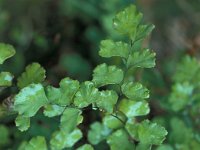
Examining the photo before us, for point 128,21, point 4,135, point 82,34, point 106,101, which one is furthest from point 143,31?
point 82,34

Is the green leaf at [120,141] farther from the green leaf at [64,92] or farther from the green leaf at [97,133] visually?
the green leaf at [64,92]

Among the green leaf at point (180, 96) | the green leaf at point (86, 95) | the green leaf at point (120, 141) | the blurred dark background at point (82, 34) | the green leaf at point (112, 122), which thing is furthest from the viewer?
the blurred dark background at point (82, 34)

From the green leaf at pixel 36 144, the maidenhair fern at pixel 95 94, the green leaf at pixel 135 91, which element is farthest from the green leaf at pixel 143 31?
the green leaf at pixel 36 144

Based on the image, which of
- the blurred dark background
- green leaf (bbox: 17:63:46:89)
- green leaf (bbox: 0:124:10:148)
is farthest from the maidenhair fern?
the blurred dark background

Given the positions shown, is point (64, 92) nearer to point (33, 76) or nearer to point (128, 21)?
point (33, 76)

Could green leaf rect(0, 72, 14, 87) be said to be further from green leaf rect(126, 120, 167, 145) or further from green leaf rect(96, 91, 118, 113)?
green leaf rect(126, 120, 167, 145)

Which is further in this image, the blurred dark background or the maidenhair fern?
the blurred dark background

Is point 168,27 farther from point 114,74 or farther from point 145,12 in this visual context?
point 114,74
